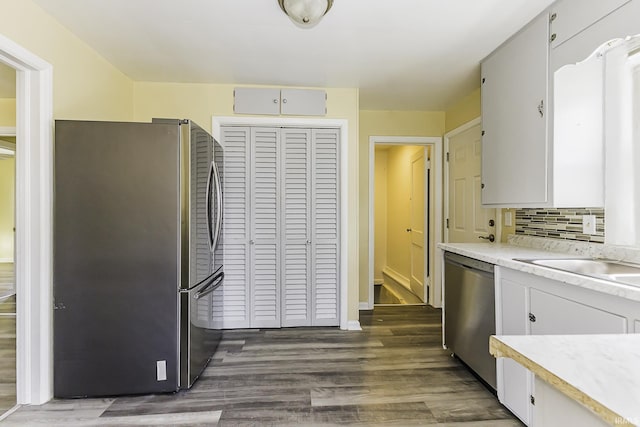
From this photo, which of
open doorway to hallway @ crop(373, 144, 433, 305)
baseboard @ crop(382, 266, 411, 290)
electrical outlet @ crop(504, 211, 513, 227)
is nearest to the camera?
electrical outlet @ crop(504, 211, 513, 227)

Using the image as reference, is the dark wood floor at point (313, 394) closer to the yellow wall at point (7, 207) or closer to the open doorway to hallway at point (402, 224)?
the open doorway to hallway at point (402, 224)

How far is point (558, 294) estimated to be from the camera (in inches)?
59.9

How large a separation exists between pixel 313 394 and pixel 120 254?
1485 mm

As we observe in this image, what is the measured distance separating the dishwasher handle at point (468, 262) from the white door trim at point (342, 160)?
1.01 m

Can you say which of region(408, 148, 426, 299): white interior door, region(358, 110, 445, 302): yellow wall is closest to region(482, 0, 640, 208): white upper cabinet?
region(358, 110, 445, 302): yellow wall

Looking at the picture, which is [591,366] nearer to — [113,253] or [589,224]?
[589,224]

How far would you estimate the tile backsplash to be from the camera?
6.34 feet

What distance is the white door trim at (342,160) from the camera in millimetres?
3168

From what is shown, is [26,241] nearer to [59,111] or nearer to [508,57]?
[59,111]

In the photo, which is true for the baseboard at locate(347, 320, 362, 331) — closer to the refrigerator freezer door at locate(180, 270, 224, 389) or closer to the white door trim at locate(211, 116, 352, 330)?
the white door trim at locate(211, 116, 352, 330)

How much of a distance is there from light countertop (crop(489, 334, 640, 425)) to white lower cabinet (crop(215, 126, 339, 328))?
2.52 meters

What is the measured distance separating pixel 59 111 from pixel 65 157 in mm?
384

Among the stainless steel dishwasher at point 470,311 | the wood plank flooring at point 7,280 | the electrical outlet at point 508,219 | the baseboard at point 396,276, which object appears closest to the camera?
the stainless steel dishwasher at point 470,311

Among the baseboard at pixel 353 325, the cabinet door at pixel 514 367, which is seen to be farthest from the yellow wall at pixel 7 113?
the cabinet door at pixel 514 367
